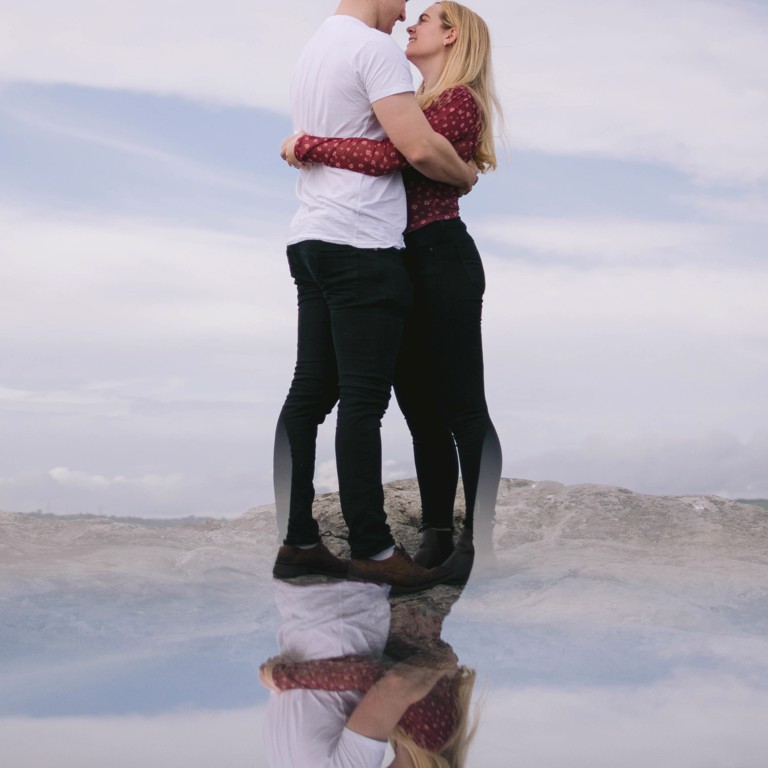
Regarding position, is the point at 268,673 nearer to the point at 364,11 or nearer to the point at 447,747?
the point at 447,747

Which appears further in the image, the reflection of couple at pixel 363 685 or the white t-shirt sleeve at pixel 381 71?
the white t-shirt sleeve at pixel 381 71

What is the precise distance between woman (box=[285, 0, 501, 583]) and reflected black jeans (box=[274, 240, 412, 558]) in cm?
22

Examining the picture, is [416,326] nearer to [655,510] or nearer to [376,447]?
[376,447]

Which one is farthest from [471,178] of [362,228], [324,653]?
[324,653]

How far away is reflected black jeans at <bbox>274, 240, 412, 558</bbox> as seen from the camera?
358 cm

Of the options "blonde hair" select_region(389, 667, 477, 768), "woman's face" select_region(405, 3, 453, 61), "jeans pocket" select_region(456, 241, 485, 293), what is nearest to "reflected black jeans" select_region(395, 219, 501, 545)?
"jeans pocket" select_region(456, 241, 485, 293)

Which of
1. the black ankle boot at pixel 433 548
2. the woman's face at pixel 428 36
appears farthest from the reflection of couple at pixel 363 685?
the woman's face at pixel 428 36

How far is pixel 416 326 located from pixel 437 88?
2.90 feet

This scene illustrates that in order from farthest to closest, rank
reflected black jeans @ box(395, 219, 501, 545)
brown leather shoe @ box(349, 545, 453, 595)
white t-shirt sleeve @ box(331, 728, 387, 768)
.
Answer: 1. reflected black jeans @ box(395, 219, 501, 545)
2. brown leather shoe @ box(349, 545, 453, 595)
3. white t-shirt sleeve @ box(331, 728, 387, 768)

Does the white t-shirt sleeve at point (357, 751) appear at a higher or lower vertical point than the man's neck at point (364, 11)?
lower

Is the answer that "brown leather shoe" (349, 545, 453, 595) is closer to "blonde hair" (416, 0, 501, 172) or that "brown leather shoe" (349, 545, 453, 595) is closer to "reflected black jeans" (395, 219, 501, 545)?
"reflected black jeans" (395, 219, 501, 545)

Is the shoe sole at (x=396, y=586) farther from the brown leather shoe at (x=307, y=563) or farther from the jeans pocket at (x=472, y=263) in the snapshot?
→ the jeans pocket at (x=472, y=263)

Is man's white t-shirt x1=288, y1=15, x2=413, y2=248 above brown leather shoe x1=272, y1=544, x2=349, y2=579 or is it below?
above

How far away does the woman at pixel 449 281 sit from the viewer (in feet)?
12.5
